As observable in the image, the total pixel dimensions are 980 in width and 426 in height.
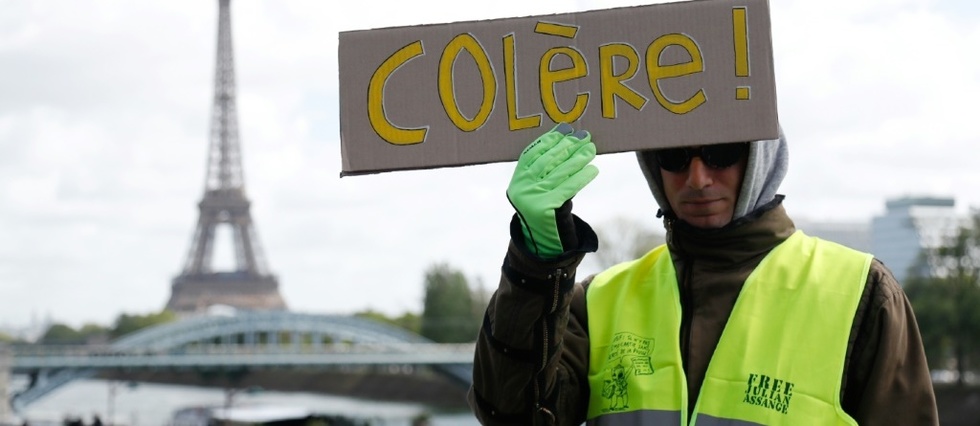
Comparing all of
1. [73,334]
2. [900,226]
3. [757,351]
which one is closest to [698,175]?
[757,351]

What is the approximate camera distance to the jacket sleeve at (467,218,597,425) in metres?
2.20

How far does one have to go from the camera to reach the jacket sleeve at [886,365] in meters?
2.11

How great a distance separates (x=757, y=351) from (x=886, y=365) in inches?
8.4

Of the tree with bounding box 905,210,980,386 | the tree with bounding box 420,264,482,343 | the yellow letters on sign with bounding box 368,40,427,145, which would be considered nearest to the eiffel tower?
the tree with bounding box 420,264,482,343

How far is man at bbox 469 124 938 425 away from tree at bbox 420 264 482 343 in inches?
1709

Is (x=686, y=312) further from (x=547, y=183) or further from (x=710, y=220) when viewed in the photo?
(x=547, y=183)

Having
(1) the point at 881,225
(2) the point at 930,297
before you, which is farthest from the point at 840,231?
(2) the point at 930,297

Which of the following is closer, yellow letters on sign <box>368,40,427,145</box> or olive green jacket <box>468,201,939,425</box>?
olive green jacket <box>468,201,939,425</box>

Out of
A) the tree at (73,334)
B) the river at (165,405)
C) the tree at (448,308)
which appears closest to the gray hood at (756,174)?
the river at (165,405)

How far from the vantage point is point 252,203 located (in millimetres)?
60469

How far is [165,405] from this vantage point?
47.9 meters

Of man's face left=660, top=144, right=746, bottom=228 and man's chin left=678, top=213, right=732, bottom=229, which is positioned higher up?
man's face left=660, top=144, right=746, bottom=228

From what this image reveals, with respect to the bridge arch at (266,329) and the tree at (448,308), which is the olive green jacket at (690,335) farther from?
the tree at (448,308)

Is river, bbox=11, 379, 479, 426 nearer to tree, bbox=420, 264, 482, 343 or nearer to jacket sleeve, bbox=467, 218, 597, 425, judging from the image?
tree, bbox=420, 264, 482, 343
